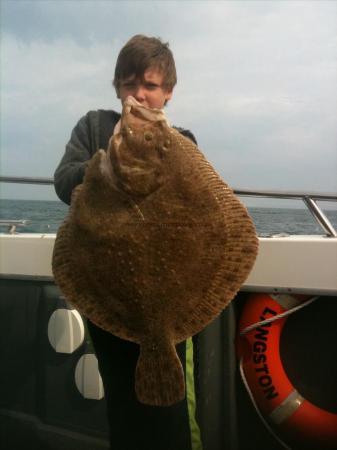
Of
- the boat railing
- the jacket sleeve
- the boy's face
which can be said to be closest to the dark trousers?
the jacket sleeve

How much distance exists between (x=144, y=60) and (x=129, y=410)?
1560 mm

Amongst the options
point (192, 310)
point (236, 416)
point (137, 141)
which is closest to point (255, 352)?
point (236, 416)

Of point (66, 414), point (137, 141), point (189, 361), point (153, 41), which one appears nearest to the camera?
point (137, 141)

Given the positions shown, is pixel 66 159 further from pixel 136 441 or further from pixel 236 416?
pixel 236 416

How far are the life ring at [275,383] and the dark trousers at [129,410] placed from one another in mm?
705

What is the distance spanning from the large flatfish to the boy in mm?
359

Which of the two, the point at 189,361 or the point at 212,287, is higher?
the point at 212,287

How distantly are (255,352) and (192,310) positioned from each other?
3.93ft

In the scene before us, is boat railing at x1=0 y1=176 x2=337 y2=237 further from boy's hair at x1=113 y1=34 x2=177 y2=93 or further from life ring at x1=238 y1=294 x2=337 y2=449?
boy's hair at x1=113 y1=34 x2=177 y2=93

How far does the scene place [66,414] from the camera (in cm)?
287

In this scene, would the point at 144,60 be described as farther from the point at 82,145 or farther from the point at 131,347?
the point at 131,347

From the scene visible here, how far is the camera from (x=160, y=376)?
1.41m

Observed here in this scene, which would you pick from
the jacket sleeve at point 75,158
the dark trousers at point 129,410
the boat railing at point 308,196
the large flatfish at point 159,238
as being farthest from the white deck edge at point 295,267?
the jacket sleeve at point 75,158

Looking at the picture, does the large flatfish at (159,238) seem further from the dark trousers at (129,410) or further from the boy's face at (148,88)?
the boy's face at (148,88)
